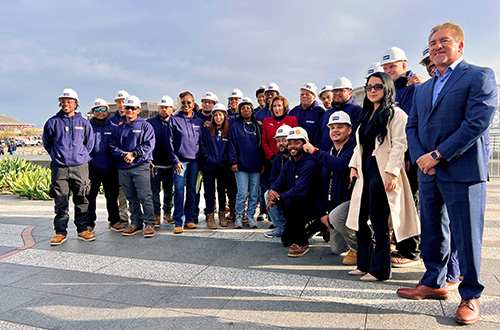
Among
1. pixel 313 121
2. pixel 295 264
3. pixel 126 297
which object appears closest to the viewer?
pixel 126 297

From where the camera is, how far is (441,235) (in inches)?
123

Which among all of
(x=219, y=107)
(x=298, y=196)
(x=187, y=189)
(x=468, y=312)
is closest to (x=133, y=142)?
(x=187, y=189)

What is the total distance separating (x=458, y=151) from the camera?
2777mm

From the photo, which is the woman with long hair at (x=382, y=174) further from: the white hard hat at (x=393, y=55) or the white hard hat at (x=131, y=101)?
the white hard hat at (x=131, y=101)

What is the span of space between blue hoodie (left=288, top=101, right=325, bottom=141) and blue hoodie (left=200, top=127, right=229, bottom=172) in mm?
1382

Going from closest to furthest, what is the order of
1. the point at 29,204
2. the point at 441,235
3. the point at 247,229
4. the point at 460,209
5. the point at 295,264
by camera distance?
1. the point at 460,209
2. the point at 441,235
3. the point at 295,264
4. the point at 247,229
5. the point at 29,204

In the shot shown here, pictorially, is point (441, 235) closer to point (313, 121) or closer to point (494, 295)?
point (494, 295)

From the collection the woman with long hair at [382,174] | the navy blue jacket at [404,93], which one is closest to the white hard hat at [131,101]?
the woman with long hair at [382,174]

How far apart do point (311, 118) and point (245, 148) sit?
1.21m

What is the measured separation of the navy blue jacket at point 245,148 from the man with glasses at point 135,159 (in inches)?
52.6

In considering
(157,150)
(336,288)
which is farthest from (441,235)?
(157,150)

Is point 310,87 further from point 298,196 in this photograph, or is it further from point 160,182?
point 160,182

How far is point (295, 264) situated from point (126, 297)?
1.91 m

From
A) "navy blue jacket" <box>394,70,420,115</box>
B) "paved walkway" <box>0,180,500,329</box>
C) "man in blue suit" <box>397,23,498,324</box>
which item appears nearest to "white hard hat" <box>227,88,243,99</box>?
"paved walkway" <box>0,180,500,329</box>
